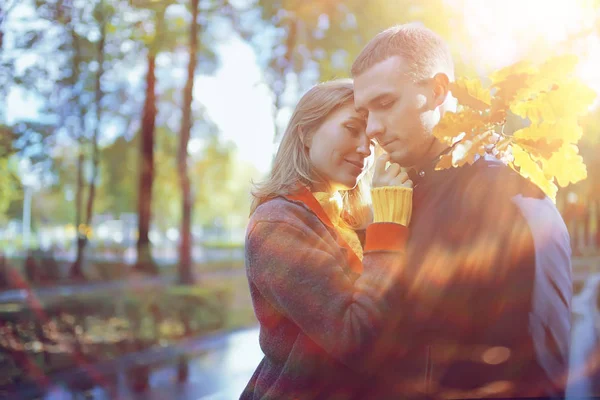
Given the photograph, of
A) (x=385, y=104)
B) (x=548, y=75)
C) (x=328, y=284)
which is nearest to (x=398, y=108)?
(x=385, y=104)

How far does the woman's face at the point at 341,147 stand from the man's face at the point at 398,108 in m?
0.18

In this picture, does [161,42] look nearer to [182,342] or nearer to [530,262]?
[182,342]

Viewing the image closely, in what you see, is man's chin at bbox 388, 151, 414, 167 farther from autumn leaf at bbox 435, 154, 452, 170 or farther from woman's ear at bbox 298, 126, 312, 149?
woman's ear at bbox 298, 126, 312, 149

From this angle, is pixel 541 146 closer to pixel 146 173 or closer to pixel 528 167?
pixel 528 167

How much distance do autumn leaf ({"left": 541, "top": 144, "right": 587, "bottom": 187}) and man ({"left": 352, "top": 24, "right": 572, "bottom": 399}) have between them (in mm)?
158

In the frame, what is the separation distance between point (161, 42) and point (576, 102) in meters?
9.89

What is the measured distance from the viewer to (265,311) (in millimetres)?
Result: 2027

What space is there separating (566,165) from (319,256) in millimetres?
724

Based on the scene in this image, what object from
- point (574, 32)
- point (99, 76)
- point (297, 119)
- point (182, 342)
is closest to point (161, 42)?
point (99, 76)

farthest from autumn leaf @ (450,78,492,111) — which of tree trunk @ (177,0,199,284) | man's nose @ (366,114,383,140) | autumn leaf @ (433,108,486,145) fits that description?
tree trunk @ (177,0,199,284)

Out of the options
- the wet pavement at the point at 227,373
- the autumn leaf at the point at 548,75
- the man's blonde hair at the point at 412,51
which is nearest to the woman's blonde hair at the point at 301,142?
the man's blonde hair at the point at 412,51

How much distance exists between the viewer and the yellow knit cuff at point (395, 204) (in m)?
1.87

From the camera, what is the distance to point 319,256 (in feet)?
6.12

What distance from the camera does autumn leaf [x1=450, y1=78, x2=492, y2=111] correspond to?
1.71 m
